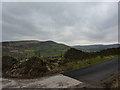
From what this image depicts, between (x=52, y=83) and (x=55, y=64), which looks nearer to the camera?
(x=52, y=83)

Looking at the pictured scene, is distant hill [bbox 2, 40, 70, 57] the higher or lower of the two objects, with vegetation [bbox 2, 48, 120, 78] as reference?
lower

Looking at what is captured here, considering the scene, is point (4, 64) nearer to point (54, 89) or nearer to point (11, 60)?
point (11, 60)

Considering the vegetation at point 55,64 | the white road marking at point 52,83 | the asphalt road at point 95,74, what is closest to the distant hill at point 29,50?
the vegetation at point 55,64

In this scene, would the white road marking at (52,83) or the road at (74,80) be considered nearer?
the road at (74,80)

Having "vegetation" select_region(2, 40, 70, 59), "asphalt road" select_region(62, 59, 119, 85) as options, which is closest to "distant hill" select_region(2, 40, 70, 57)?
"vegetation" select_region(2, 40, 70, 59)

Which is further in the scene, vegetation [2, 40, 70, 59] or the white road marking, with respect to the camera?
vegetation [2, 40, 70, 59]

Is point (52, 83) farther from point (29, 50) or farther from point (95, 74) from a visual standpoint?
point (29, 50)

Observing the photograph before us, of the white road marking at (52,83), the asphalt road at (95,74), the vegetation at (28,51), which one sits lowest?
the vegetation at (28,51)

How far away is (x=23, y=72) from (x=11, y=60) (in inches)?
282

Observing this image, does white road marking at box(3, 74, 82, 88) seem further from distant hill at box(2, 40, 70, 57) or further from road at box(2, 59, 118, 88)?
distant hill at box(2, 40, 70, 57)

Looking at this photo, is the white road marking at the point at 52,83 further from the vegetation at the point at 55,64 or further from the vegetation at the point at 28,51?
the vegetation at the point at 28,51

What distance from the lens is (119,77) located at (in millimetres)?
8016

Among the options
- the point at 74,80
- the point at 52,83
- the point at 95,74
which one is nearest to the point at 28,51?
the point at 52,83

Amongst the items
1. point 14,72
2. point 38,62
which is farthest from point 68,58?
point 14,72
